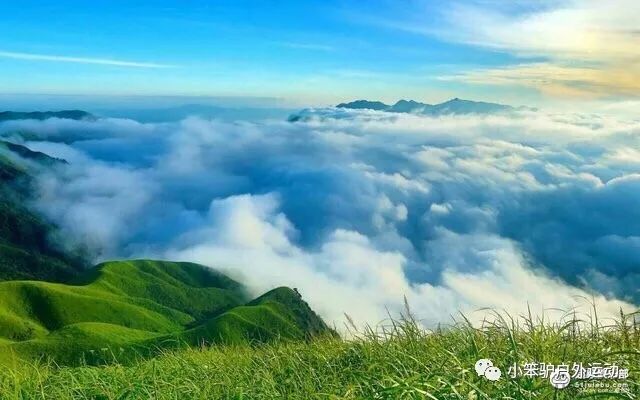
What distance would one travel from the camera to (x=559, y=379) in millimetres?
6523

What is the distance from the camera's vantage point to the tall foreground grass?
6547mm

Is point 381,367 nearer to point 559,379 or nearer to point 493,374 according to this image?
point 493,374

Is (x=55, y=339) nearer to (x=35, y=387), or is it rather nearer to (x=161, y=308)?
(x=161, y=308)

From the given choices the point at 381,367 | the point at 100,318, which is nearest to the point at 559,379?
the point at 381,367

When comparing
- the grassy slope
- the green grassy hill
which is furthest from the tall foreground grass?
the green grassy hill

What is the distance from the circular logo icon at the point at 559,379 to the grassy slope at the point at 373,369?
81 millimetres

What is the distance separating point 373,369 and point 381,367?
129mm

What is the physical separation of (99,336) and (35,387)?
133m

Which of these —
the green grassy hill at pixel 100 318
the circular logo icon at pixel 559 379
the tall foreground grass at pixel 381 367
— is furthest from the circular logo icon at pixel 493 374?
the green grassy hill at pixel 100 318

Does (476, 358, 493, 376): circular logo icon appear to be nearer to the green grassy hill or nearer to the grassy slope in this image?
the grassy slope

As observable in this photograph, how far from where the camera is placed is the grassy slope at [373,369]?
648 centimetres

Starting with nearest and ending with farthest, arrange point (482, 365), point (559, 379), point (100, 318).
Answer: point (559, 379), point (482, 365), point (100, 318)

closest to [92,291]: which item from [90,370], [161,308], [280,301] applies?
[161,308]

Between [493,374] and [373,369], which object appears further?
[373,369]
